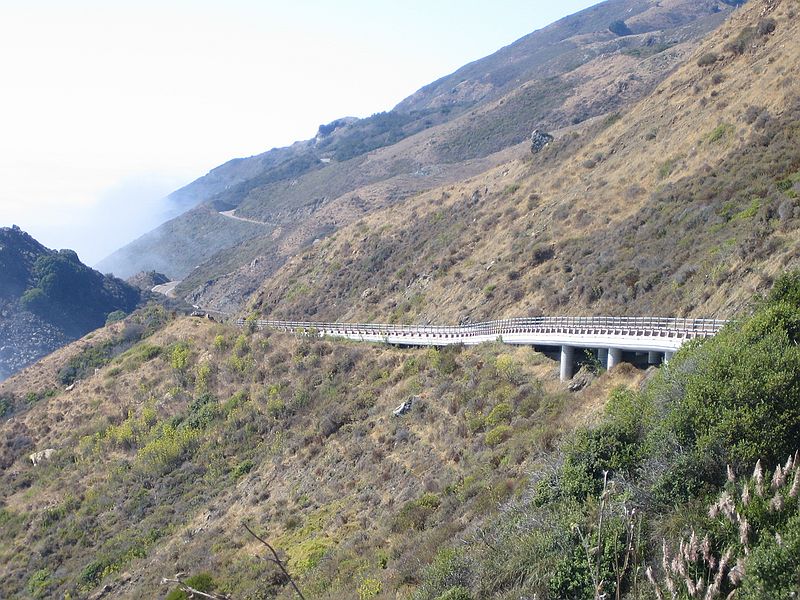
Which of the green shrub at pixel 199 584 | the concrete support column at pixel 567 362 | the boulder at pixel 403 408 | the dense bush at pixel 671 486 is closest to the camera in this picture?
the dense bush at pixel 671 486

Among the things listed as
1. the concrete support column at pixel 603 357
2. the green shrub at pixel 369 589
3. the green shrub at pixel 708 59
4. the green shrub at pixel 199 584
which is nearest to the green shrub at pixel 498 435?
the concrete support column at pixel 603 357

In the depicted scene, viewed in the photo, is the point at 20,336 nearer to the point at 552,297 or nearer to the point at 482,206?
the point at 482,206

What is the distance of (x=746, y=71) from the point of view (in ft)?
168

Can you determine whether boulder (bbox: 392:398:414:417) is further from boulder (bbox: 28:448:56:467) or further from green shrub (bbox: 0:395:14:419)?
green shrub (bbox: 0:395:14:419)

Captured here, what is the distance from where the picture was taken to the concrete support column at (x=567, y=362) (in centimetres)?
2631

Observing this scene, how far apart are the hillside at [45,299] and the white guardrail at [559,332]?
74112mm

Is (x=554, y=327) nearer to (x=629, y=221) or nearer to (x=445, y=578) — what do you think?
(x=629, y=221)

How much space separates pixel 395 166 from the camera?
150m

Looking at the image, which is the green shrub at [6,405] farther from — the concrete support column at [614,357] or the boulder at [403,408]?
the concrete support column at [614,357]

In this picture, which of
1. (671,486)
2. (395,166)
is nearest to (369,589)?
(671,486)

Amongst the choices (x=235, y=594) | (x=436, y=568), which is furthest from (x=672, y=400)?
(x=235, y=594)

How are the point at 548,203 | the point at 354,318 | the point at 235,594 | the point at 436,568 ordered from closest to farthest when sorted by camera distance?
1. the point at 436,568
2. the point at 235,594
3. the point at 548,203
4. the point at 354,318

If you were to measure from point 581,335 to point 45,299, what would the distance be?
105024 millimetres

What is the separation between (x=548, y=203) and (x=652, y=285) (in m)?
26.0
